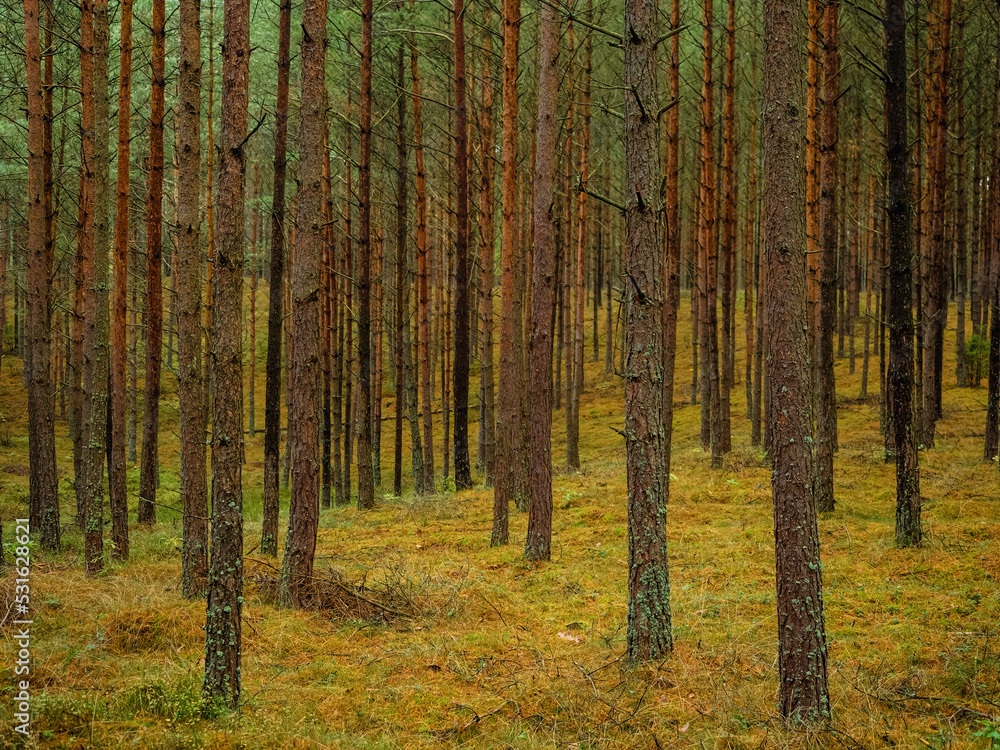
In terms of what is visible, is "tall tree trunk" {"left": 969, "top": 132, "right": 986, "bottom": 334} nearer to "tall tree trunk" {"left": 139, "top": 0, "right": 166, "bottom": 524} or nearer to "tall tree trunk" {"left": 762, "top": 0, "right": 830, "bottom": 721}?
"tall tree trunk" {"left": 762, "top": 0, "right": 830, "bottom": 721}

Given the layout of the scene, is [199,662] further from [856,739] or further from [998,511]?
[998,511]

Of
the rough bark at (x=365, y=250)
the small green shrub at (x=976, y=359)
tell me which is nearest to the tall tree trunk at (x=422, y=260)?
the rough bark at (x=365, y=250)

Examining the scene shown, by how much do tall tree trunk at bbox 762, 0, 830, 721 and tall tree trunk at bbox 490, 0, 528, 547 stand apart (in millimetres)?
6112

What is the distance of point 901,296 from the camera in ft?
30.3

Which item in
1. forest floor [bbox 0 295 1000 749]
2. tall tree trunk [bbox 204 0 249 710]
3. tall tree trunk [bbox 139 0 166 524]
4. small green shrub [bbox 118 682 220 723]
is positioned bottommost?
forest floor [bbox 0 295 1000 749]

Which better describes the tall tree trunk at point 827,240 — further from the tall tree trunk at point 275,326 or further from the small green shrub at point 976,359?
the small green shrub at point 976,359

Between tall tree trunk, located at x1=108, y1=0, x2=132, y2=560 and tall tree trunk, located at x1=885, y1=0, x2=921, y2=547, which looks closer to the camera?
tall tree trunk, located at x1=885, y1=0, x2=921, y2=547

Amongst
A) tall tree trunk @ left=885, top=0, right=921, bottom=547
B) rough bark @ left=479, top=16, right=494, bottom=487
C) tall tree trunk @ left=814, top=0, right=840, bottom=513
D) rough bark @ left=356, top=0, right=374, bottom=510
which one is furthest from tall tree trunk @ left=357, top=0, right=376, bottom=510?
tall tree trunk @ left=885, top=0, right=921, bottom=547

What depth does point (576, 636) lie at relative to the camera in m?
6.98

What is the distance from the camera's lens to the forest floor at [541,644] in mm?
4676

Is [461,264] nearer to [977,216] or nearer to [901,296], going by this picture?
[901,296]

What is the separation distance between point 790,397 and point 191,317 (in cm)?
604

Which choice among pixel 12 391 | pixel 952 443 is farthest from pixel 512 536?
pixel 12 391

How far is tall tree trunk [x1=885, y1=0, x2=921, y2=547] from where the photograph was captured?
9.09 meters
